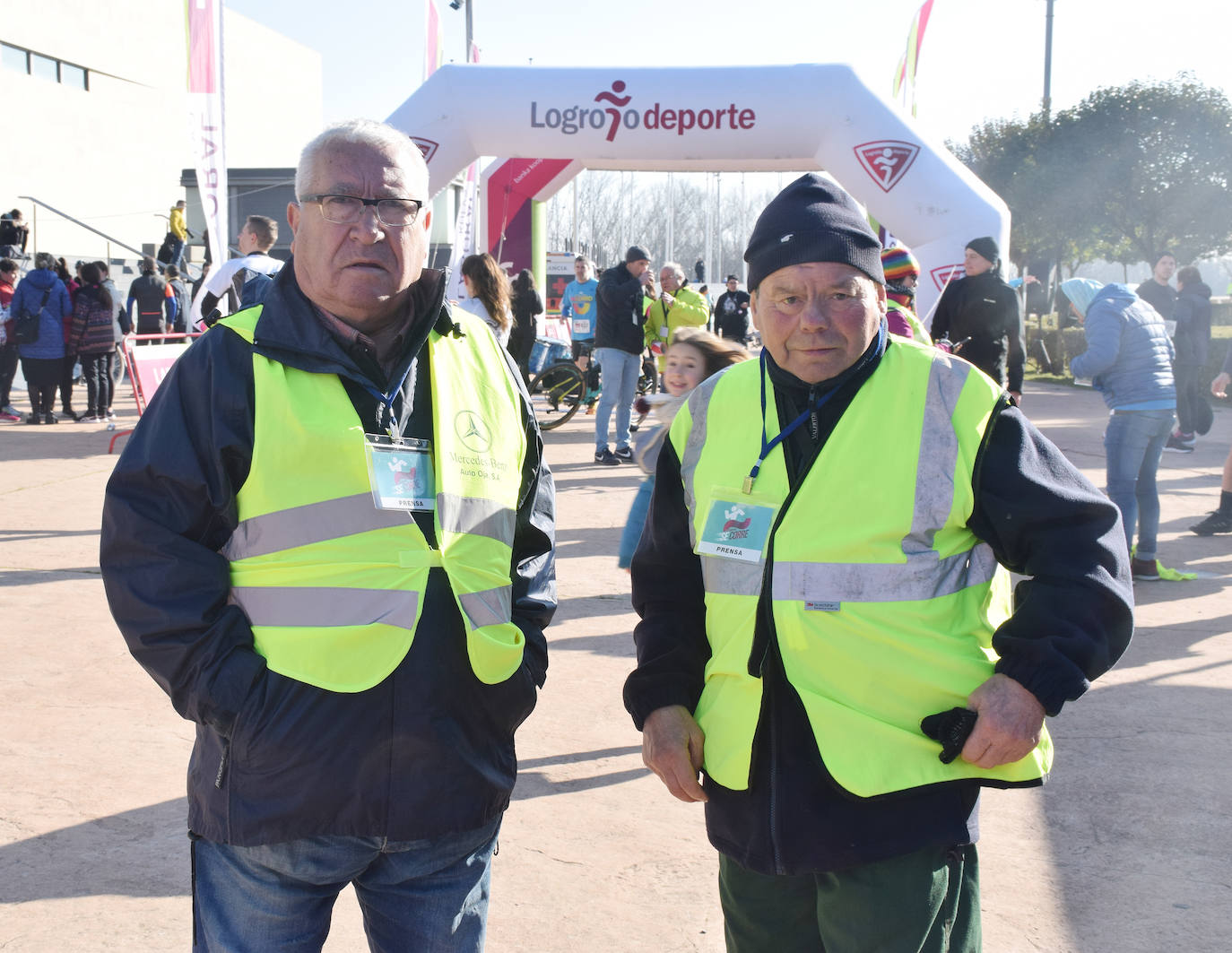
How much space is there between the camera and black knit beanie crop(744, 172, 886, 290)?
202cm

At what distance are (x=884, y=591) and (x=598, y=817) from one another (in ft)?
7.11

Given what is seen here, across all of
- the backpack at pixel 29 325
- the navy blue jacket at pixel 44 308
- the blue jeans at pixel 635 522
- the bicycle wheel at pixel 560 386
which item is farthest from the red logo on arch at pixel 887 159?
the backpack at pixel 29 325

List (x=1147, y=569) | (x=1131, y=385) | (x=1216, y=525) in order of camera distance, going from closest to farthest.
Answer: (x=1131, y=385), (x=1147, y=569), (x=1216, y=525)

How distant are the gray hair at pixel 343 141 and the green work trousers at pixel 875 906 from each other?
1.43 metres

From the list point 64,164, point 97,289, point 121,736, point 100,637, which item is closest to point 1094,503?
point 121,736

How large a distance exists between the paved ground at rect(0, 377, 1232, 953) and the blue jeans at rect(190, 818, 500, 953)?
1095 millimetres

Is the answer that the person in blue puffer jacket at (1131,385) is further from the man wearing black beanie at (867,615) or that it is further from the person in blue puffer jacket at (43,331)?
the person in blue puffer jacket at (43,331)

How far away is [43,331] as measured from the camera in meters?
13.2

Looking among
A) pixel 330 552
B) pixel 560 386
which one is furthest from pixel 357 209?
pixel 560 386

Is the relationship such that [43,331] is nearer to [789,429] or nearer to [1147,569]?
[1147,569]

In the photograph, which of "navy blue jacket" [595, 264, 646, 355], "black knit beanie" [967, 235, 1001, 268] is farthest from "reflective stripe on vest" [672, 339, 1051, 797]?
"navy blue jacket" [595, 264, 646, 355]

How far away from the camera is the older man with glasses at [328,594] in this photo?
1812mm

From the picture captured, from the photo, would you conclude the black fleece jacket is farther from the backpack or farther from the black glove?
the backpack

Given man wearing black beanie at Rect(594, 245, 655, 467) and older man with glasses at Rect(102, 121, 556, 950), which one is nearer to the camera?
older man with glasses at Rect(102, 121, 556, 950)
